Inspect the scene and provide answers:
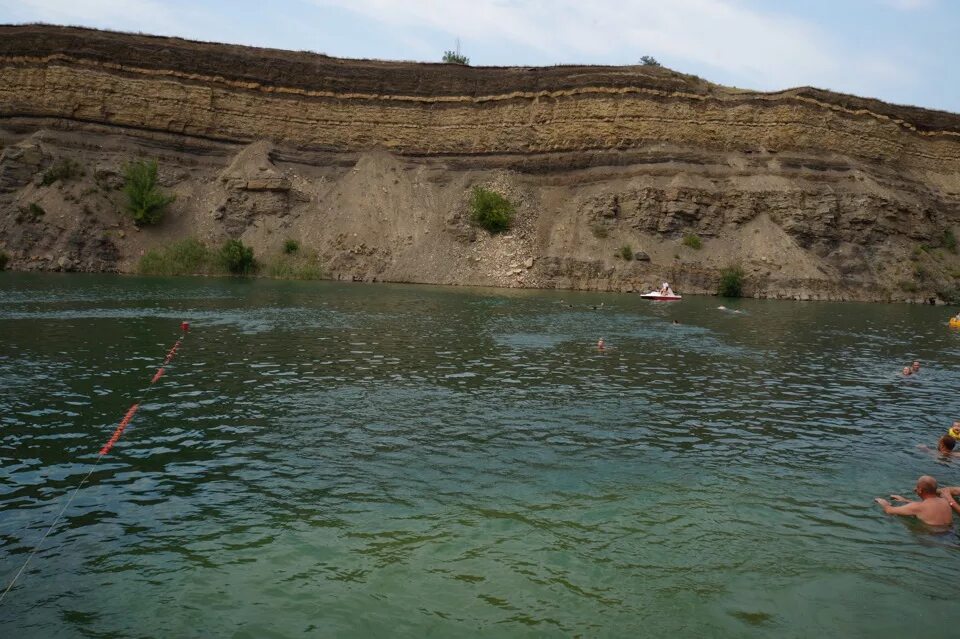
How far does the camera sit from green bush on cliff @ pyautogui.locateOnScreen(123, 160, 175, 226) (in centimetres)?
6788

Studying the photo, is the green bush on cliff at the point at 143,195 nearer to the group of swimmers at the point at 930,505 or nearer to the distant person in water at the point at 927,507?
the group of swimmers at the point at 930,505

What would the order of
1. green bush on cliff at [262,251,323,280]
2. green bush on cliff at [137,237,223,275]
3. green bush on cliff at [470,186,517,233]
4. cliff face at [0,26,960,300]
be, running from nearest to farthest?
1. green bush on cliff at [137,237,223,275]
2. cliff face at [0,26,960,300]
3. green bush on cliff at [262,251,323,280]
4. green bush on cliff at [470,186,517,233]

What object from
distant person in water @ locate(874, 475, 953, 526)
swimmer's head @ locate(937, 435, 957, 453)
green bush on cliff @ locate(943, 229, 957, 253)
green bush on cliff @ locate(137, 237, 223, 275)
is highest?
green bush on cliff @ locate(943, 229, 957, 253)

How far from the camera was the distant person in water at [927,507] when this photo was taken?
11180 mm

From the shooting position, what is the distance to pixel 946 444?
48.6 feet

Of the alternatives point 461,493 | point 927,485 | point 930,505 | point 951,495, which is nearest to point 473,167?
point 461,493

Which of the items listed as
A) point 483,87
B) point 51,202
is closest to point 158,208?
point 51,202

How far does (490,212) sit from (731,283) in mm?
23699

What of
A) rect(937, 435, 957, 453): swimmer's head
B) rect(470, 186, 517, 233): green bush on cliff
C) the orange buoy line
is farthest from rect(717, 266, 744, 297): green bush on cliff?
the orange buoy line

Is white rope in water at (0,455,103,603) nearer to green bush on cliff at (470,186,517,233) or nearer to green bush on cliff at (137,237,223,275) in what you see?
green bush on cliff at (137,237,223,275)

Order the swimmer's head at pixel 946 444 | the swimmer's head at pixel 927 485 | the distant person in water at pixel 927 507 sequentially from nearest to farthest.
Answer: the distant person in water at pixel 927 507
the swimmer's head at pixel 927 485
the swimmer's head at pixel 946 444

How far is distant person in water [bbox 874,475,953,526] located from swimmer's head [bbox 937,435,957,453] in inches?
144

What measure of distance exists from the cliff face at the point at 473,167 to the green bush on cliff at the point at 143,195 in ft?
4.66

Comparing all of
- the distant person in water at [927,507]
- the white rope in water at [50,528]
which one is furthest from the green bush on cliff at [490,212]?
the distant person in water at [927,507]
